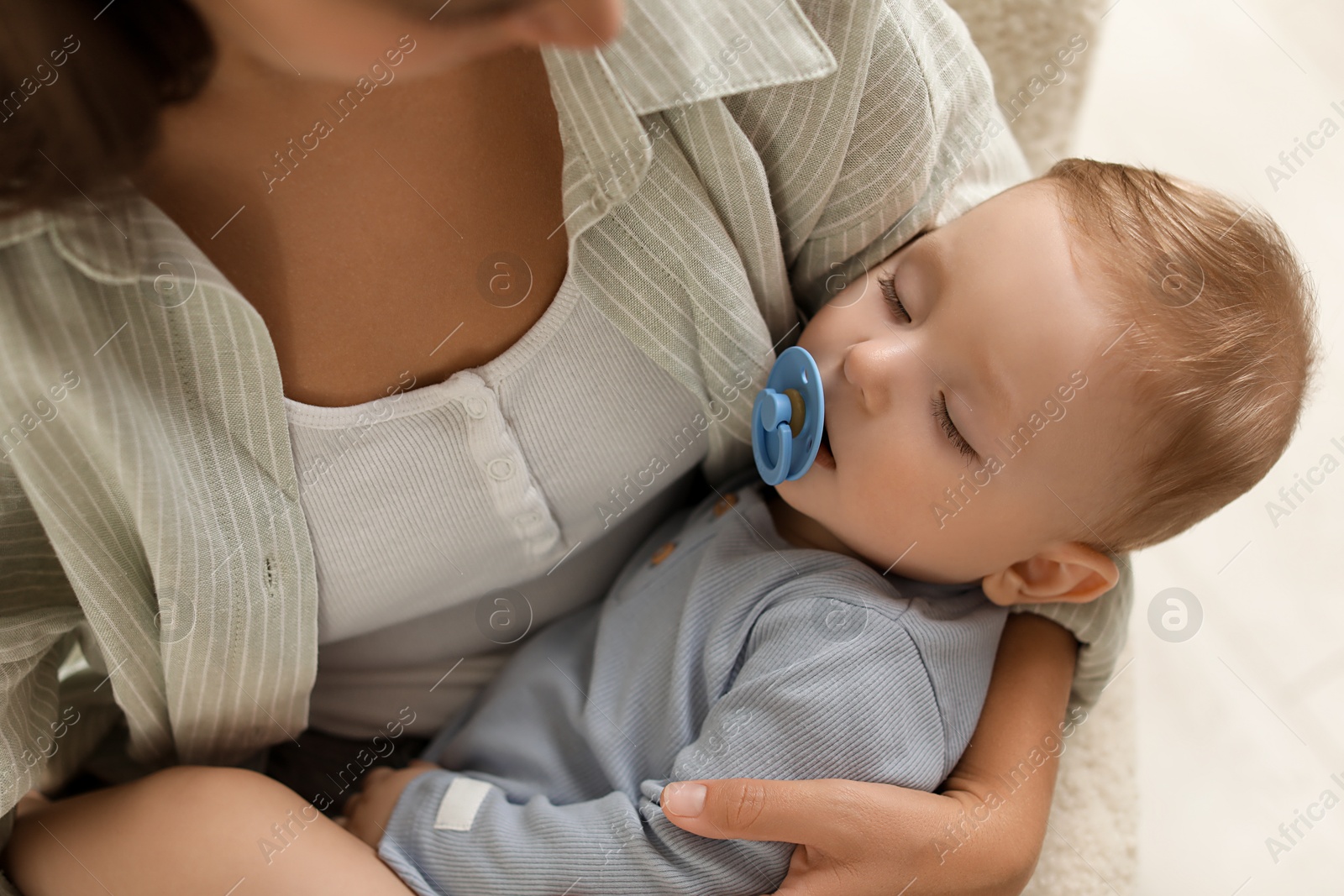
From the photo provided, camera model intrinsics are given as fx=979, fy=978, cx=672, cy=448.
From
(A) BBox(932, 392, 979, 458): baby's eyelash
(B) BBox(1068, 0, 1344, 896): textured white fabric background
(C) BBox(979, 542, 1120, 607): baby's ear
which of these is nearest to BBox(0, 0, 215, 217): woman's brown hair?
(A) BBox(932, 392, 979, 458): baby's eyelash

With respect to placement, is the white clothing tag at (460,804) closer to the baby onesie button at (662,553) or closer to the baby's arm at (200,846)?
the baby's arm at (200,846)

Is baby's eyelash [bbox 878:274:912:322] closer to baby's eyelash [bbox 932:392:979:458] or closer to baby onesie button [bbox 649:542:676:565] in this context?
baby's eyelash [bbox 932:392:979:458]

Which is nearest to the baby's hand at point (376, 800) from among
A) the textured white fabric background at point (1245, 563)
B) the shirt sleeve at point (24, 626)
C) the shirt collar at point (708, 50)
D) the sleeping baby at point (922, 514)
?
the sleeping baby at point (922, 514)

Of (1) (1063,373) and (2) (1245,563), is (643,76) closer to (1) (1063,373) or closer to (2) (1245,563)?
(1) (1063,373)

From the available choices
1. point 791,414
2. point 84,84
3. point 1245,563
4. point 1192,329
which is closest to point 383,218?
point 84,84

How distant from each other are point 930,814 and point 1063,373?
14.3 inches

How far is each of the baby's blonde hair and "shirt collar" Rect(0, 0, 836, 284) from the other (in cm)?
27

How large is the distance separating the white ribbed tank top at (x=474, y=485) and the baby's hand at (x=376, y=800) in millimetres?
77

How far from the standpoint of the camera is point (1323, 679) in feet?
3.97

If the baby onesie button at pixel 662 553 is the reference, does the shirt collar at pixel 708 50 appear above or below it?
above

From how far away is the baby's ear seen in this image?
827mm

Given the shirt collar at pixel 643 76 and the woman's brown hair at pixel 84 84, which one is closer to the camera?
the woman's brown hair at pixel 84 84

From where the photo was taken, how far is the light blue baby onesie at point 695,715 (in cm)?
78

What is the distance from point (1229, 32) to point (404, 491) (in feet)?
4.39
